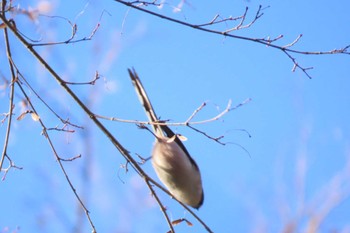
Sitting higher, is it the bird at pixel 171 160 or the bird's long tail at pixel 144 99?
the bird's long tail at pixel 144 99

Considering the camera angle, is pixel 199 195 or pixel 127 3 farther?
pixel 127 3

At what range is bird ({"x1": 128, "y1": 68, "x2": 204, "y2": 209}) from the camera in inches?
54.1

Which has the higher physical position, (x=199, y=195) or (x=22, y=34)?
(x=22, y=34)

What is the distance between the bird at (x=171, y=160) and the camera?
1374mm

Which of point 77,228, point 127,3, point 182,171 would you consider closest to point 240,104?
point 182,171

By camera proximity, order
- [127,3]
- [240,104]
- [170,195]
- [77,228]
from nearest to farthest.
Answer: [240,104], [170,195], [127,3], [77,228]

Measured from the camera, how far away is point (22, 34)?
4.92ft

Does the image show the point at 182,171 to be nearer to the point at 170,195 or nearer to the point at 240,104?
the point at 170,195

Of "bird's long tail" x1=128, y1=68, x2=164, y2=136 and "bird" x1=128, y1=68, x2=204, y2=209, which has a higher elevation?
"bird's long tail" x1=128, y1=68, x2=164, y2=136

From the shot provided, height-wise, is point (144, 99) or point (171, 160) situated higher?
point (144, 99)

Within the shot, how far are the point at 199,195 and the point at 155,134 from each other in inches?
8.1

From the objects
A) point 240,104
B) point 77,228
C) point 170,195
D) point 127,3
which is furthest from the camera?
point 77,228

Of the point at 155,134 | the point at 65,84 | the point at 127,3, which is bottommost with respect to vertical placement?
the point at 155,134

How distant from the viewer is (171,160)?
54.0 inches
